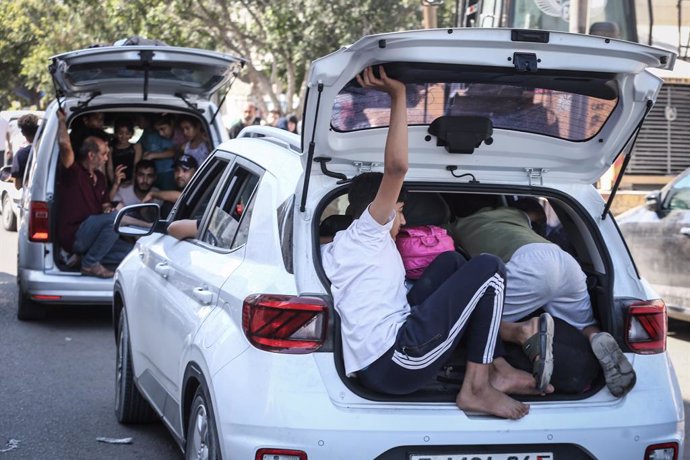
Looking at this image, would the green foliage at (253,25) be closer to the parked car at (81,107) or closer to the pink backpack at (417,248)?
the parked car at (81,107)

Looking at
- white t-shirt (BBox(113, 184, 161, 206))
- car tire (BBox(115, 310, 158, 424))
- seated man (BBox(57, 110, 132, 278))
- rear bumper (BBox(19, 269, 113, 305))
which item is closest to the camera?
car tire (BBox(115, 310, 158, 424))

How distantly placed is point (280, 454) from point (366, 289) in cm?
69

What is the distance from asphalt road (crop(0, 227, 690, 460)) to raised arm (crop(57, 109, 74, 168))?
1.48 meters

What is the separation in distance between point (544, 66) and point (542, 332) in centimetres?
103

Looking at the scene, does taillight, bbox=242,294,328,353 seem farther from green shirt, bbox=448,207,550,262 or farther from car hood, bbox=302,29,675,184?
green shirt, bbox=448,207,550,262

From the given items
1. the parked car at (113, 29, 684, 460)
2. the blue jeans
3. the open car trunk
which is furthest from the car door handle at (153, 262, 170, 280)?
the blue jeans

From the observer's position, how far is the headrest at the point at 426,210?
5.35 meters

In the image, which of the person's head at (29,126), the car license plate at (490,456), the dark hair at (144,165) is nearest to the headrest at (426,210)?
the car license plate at (490,456)

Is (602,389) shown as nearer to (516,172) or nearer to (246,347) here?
(516,172)

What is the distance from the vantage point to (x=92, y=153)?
10875 millimetres

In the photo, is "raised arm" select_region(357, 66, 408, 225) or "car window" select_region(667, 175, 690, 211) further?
"car window" select_region(667, 175, 690, 211)

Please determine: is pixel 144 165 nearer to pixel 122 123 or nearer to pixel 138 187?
pixel 138 187

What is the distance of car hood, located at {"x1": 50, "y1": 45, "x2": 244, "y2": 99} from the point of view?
9.27 metres

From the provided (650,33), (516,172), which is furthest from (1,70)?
(516,172)
